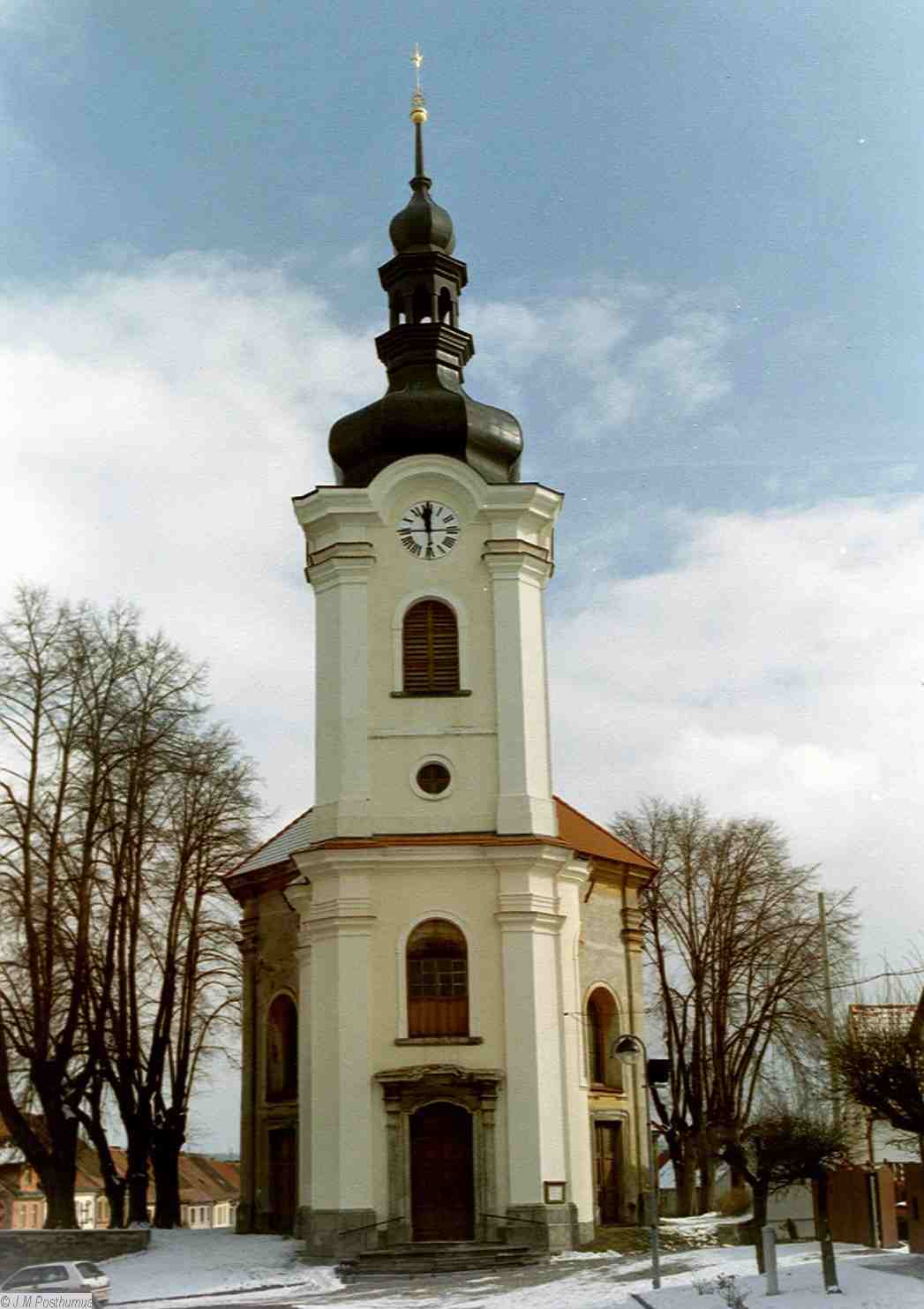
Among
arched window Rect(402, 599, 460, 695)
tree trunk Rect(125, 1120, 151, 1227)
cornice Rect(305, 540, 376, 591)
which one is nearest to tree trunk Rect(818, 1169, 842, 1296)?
arched window Rect(402, 599, 460, 695)

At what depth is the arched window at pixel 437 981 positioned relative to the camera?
1105 inches

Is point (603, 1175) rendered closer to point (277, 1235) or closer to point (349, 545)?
point (277, 1235)

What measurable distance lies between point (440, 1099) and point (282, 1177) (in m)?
5.63

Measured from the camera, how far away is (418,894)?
93.8 feet

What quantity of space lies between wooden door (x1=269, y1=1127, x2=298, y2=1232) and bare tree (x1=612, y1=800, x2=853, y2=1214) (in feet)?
41.5

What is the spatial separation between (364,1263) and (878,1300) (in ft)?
36.3

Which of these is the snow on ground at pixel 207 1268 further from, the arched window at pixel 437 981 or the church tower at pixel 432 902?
the arched window at pixel 437 981

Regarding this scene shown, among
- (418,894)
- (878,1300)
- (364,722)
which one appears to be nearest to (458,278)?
(364,722)

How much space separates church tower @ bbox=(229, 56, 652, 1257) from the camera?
89.5 ft

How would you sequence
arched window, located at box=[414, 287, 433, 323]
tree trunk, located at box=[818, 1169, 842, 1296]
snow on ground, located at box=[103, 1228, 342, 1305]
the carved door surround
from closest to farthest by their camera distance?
tree trunk, located at box=[818, 1169, 842, 1296]
snow on ground, located at box=[103, 1228, 342, 1305]
the carved door surround
arched window, located at box=[414, 287, 433, 323]

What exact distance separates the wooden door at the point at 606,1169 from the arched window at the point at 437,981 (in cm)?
473

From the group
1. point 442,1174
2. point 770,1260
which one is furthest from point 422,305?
point 770,1260
